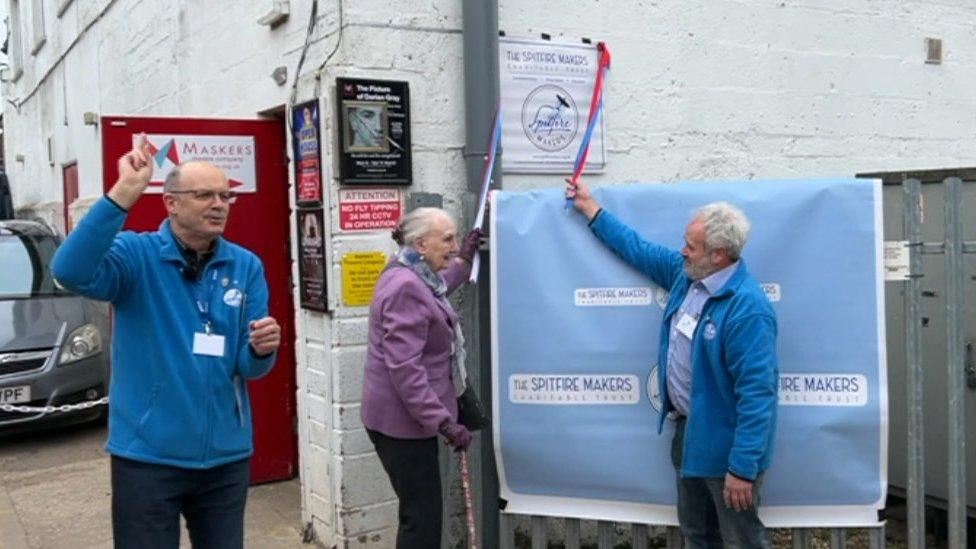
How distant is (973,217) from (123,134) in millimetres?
4515

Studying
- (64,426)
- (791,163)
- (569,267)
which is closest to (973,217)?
(791,163)

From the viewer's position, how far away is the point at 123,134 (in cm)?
511

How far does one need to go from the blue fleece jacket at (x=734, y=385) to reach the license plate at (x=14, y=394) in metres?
5.55

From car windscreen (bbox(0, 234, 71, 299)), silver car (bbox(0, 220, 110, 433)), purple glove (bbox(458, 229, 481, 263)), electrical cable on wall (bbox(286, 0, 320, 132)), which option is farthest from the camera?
car windscreen (bbox(0, 234, 71, 299))

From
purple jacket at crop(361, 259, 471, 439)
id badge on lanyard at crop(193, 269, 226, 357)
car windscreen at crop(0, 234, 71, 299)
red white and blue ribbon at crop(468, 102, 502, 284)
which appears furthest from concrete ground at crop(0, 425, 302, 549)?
id badge on lanyard at crop(193, 269, 226, 357)

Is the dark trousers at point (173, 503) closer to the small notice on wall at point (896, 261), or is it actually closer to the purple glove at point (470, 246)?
the purple glove at point (470, 246)

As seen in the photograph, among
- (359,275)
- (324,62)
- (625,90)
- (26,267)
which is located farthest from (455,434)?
(26,267)

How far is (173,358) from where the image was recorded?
290 centimetres

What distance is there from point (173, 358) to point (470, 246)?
161 centimetres

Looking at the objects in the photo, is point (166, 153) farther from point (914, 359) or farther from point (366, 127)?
point (914, 359)

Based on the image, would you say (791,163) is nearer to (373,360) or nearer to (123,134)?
(373,360)

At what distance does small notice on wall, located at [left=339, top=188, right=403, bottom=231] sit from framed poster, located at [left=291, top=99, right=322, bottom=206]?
0.23 meters

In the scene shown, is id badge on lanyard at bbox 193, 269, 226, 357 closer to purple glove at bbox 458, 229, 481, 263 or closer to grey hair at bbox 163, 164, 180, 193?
grey hair at bbox 163, 164, 180, 193

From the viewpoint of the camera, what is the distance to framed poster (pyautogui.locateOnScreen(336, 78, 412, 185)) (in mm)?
4375
